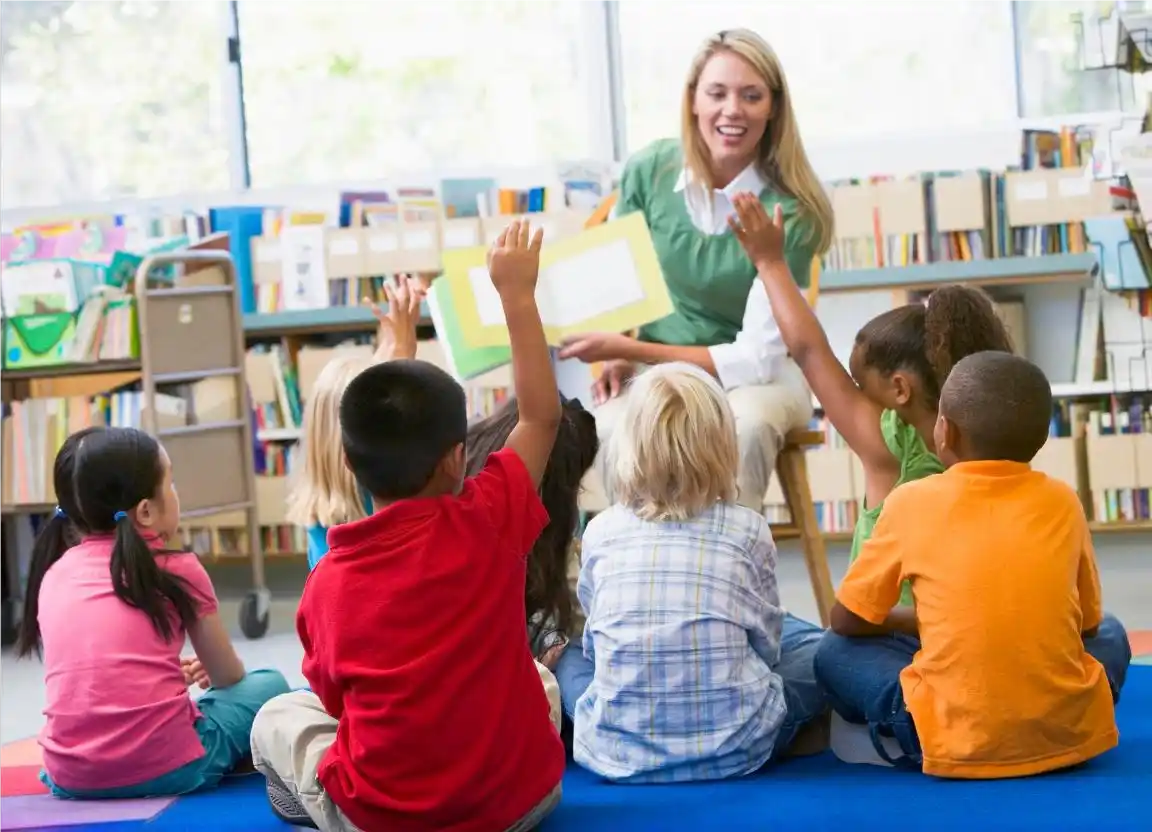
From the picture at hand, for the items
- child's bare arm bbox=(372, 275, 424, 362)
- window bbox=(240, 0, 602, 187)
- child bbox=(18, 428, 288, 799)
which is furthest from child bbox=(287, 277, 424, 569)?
window bbox=(240, 0, 602, 187)

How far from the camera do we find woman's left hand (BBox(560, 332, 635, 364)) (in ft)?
8.25

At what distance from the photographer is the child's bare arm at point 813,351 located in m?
2.08

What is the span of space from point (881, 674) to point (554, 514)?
0.54 metres

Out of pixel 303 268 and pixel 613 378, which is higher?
pixel 303 268

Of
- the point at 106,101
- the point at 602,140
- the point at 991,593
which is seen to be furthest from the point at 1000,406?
the point at 106,101

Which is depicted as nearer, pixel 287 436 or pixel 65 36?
pixel 287 436

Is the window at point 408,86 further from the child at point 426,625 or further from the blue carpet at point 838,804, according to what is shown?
the child at point 426,625

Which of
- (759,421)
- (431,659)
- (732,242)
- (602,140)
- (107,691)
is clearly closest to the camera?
(431,659)

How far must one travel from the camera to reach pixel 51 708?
198cm

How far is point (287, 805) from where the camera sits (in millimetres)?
1780

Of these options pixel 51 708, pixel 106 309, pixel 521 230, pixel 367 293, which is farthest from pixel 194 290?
pixel 521 230

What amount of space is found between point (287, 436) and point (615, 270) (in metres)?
2.61

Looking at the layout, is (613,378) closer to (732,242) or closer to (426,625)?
(732,242)

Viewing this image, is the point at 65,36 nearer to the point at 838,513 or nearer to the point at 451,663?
the point at 838,513
